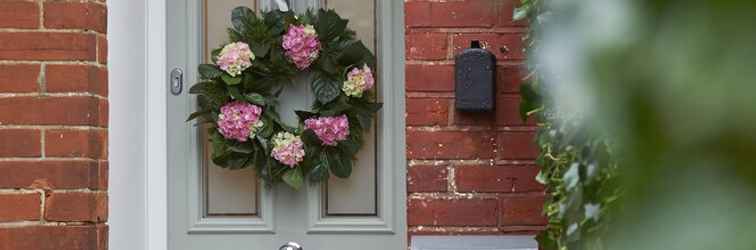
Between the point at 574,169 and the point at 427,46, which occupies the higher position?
the point at 427,46

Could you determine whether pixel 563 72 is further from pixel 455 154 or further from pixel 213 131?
pixel 213 131

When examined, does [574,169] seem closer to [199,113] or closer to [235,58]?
[235,58]

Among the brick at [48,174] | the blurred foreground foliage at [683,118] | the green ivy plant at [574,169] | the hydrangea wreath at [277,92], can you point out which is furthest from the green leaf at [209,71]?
the blurred foreground foliage at [683,118]

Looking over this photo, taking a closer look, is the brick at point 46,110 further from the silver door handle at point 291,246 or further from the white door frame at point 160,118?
the silver door handle at point 291,246

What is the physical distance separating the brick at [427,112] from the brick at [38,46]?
0.86 metres

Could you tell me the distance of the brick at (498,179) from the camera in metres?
3.02

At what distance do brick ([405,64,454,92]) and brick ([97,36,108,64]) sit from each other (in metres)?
0.77

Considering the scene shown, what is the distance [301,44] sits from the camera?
322 cm

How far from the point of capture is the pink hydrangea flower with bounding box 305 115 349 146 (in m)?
3.23

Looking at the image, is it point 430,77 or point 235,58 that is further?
point 235,58

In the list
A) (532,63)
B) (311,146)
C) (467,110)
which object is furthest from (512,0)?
(311,146)

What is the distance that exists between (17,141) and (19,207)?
163 mm

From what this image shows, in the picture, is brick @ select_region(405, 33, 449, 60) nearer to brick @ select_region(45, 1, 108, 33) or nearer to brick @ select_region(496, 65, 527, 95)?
brick @ select_region(496, 65, 527, 95)

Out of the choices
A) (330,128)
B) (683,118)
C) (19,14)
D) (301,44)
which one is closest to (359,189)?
(330,128)
